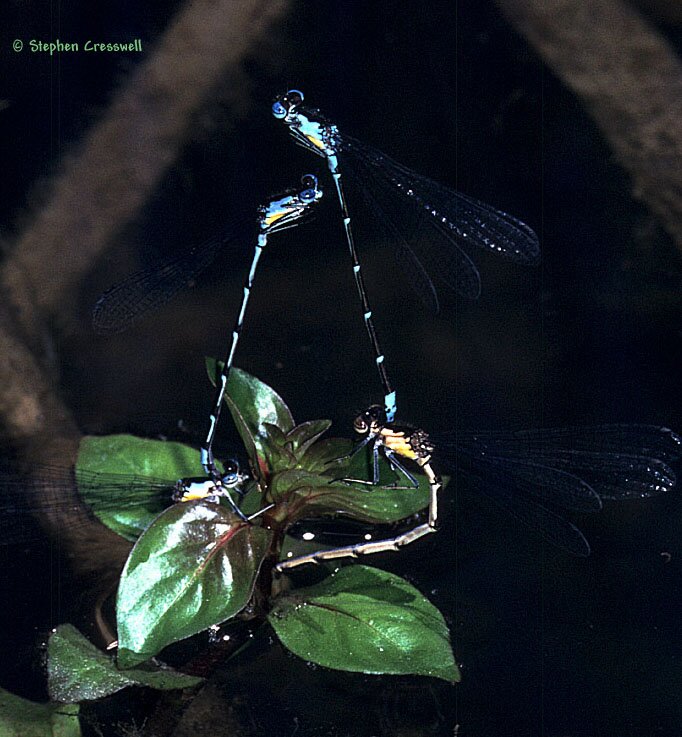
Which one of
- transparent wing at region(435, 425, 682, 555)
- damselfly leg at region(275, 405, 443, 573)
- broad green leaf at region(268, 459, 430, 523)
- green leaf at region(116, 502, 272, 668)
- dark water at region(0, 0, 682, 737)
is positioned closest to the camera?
green leaf at region(116, 502, 272, 668)

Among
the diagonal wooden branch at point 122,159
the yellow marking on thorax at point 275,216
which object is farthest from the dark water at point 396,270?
the yellow marking on thorax at point 275,216

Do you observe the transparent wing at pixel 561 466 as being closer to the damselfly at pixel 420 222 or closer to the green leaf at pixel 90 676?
the damselfly at pixel 420 222

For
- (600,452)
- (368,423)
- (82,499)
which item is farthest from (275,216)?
(600,452)

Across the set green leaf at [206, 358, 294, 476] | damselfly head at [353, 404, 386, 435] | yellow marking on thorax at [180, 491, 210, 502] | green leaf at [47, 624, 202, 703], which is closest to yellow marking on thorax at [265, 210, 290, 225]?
green leaf at [206, 358, 294, 476]

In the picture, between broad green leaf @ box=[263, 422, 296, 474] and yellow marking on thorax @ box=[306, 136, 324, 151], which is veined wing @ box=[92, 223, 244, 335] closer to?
yellow marking on thorax @ box=[306, 136, 324, 151]

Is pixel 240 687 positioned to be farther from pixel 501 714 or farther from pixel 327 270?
pixel 327 270

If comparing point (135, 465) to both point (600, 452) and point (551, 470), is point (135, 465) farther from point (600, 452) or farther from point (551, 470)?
point (600, 452)
